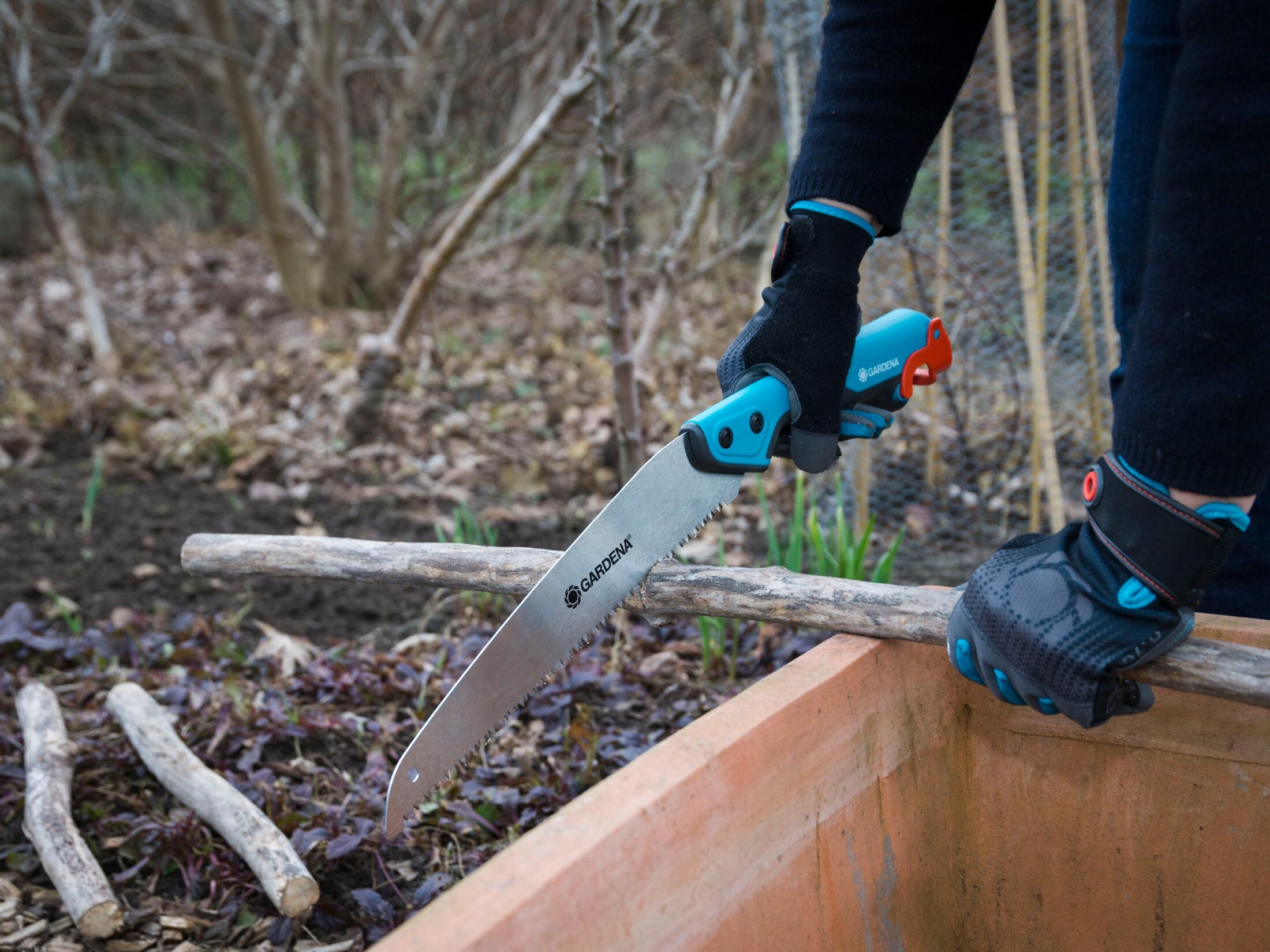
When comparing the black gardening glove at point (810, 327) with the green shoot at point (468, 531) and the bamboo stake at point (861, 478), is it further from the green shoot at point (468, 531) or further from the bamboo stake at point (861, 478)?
the bamboo stake at point (861, 478)

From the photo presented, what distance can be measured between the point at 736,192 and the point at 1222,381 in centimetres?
751

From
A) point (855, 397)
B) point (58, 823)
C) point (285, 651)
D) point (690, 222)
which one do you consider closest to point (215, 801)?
point (58, 823)

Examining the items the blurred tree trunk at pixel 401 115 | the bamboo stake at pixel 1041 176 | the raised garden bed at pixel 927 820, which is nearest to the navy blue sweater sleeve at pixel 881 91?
the raised garden bed at pixel 927 820

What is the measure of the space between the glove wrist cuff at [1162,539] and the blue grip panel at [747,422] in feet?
1.64

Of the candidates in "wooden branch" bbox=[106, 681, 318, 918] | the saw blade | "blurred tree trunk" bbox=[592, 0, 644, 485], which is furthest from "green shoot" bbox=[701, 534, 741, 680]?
"wooden branch" bbox=[106, 681, 318, 918]

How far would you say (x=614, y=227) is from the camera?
262 centimetres

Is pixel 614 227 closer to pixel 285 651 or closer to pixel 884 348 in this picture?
pixel 884 348

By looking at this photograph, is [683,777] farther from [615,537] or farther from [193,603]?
[193,603]

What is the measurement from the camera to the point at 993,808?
1469mm

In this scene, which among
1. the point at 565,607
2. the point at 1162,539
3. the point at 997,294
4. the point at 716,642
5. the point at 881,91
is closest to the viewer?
the point at 1162,539

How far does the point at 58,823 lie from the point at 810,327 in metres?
1.61

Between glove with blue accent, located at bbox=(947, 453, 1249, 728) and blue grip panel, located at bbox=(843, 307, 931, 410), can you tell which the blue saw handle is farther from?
glove with blue accent, located at bbox=(947, 453, 1249, 728)

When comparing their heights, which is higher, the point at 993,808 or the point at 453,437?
the point at 993,808

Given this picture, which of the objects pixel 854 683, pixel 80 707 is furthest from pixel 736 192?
pixel 854 683
